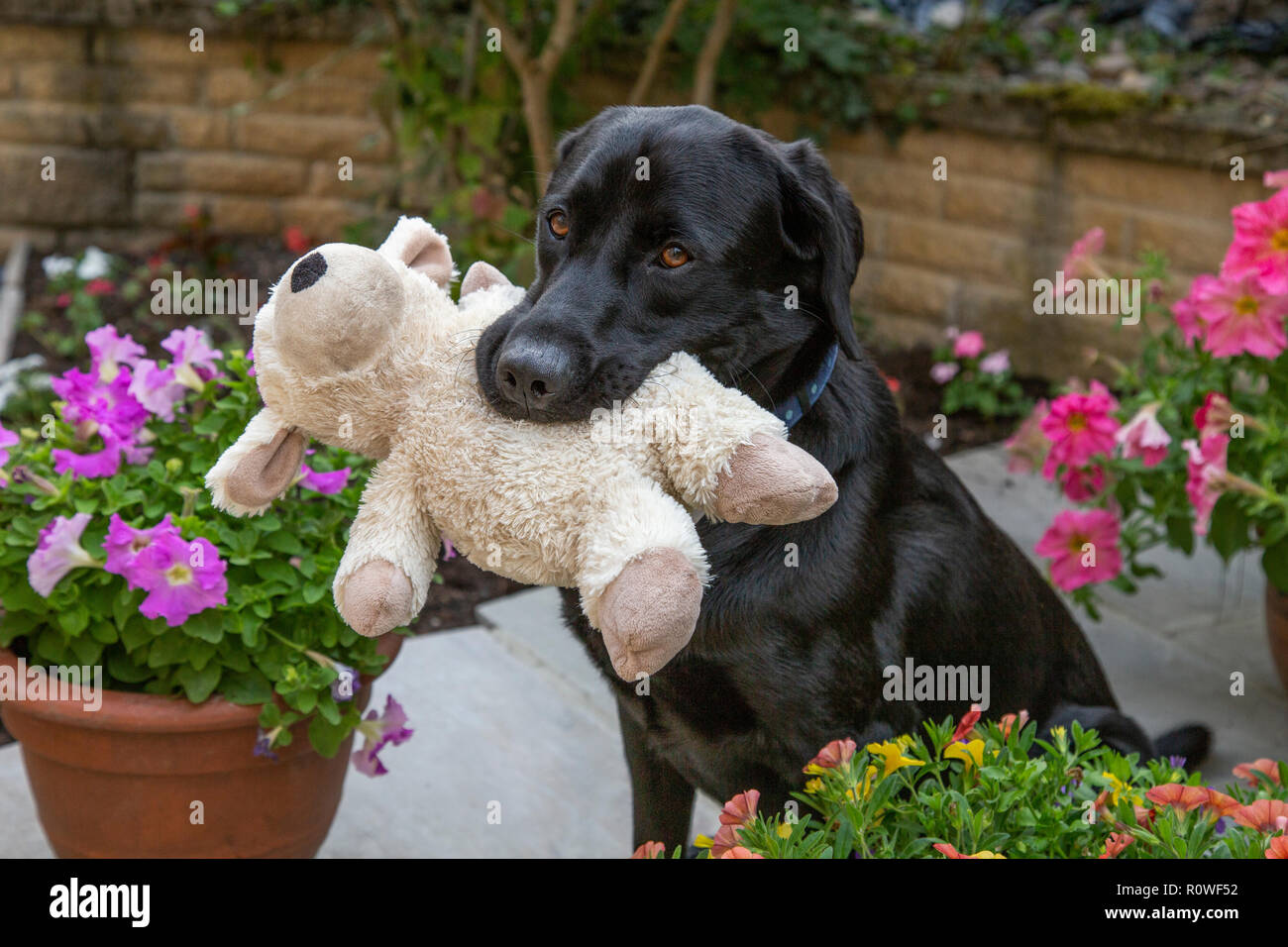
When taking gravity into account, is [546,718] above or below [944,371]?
below

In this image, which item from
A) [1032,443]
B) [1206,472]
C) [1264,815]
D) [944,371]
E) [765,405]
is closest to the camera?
[1264,815]

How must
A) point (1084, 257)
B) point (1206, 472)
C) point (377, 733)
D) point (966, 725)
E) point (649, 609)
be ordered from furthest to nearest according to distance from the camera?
1. point (1084, 257)
2. point (1206, 472)
3. point (377, 733)
4. point (966, 725)
5. point (649, 609)

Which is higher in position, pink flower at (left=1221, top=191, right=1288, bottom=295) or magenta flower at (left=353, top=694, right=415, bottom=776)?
pink flower at (left=1221, top=191, right=1288, bottom=295)

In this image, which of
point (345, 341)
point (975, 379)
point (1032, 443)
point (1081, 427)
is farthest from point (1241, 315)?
point (975, 379)

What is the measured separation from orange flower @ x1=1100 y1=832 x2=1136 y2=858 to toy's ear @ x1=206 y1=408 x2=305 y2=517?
3.71ft

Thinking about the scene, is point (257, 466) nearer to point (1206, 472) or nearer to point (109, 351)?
point (109, 351)

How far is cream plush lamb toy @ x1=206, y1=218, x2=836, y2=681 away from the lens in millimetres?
1511

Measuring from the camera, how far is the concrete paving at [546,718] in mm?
2865

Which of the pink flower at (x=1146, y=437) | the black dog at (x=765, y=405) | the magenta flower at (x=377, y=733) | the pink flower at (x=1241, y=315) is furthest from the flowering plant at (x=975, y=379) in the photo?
the magenta flower at (x=377, y=733)

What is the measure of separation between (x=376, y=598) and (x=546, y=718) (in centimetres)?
178

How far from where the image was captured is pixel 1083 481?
3.38m

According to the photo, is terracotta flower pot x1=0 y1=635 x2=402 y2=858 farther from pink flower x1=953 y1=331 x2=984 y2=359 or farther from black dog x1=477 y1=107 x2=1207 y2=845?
pink flower x1=953 y1=331 x2=984 y2=359

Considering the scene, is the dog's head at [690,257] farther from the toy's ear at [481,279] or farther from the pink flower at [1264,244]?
the pink flower at [1264,244]

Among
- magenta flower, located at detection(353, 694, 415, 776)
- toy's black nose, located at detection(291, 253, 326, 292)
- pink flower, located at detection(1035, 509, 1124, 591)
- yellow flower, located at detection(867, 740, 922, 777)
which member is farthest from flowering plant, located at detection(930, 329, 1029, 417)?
toy's black nose, located at detection(291, 253, 326, 292)
